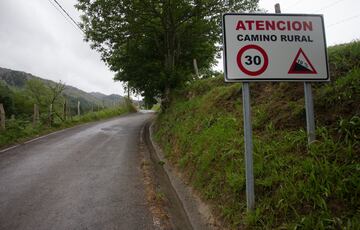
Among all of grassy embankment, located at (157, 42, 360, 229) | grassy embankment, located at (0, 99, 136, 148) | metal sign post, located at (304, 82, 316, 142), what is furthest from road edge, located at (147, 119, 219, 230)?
grassy embankment, located at (0, 99, 136, 148)

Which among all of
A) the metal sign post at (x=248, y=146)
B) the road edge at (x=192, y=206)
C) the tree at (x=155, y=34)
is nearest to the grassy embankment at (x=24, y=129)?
the tree at (x=155, y=34)

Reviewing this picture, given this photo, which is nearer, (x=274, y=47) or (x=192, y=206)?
(x=274, y=47)

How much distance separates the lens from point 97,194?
5520mm

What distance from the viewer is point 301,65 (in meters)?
3.40

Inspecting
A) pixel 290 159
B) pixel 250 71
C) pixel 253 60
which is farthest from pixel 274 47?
pixel 290 159

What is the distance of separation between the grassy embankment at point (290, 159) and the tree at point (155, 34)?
28.5 feet

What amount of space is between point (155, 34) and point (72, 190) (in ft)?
38.1

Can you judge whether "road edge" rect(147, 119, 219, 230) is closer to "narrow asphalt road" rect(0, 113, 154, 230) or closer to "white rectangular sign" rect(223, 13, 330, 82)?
"narrow asphalt road" rect(0, 113, 154, 230)

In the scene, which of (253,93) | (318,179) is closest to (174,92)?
(253,93)

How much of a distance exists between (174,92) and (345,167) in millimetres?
11317

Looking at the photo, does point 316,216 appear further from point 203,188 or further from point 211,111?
point 211,111

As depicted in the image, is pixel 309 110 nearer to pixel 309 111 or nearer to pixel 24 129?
pixel 309 111

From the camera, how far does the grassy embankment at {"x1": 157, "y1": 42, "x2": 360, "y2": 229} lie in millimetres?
2812

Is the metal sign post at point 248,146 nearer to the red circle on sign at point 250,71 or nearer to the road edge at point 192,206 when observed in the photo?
the red circle on sign at point 250,71
